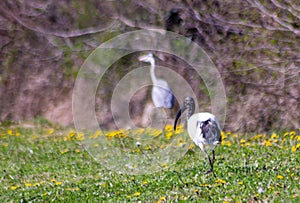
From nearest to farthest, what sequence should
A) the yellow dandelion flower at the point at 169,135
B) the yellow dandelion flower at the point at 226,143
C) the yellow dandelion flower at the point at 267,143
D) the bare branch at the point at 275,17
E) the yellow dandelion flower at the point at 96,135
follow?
the yellow dandelion flower at the point at 267,143, the yellow dandelion flower at the point at 226,143, the bare branch at the point at 275,17, the yellow dandelion flower at the point at 169,135, the yellow dandelion flower at the point at 96,135

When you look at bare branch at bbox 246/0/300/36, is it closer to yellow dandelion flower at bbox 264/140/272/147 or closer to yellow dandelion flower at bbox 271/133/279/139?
yellow dandelion flower at bbox 271/133/279/139

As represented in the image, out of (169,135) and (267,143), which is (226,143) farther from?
(169,135)

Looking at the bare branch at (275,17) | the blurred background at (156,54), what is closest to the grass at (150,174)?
the blurred background at (156,54)

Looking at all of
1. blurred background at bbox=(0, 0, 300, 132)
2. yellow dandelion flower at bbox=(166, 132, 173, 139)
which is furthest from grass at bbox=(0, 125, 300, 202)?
blurred background at bbox=(0, 0, 300, 132)

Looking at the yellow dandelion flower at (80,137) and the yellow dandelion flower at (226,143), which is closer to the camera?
the yellow dandelion flower at (226,143)

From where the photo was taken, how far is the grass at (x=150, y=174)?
7352mm

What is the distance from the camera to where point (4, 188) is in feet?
29.5

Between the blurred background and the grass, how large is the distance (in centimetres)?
81

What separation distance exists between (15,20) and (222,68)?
508cm

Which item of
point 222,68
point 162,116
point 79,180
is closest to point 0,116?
point 162,116

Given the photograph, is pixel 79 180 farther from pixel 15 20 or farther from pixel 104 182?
pixel 15 20

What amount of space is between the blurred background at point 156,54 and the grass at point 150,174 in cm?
81

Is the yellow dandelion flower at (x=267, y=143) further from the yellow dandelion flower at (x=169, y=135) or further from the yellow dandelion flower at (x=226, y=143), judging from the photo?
the yellow dandelion flower at (x=169, y=135)

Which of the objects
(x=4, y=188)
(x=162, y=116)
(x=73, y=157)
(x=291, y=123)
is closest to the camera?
(x=4, y=188)
